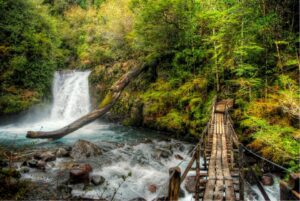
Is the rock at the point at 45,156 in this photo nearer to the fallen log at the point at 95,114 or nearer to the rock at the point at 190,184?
the fallen log at the point at 95,114

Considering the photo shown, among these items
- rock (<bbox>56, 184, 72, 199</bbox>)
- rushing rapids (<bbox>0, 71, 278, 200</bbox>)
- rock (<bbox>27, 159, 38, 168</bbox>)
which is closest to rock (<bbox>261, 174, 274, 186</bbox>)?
rushing rapids (<bbox>0, 71, 278, 200</bbox>)

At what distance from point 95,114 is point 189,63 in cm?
632

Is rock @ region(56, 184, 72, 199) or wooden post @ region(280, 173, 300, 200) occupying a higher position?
wooden post @ region(280, 173, 300, 200)

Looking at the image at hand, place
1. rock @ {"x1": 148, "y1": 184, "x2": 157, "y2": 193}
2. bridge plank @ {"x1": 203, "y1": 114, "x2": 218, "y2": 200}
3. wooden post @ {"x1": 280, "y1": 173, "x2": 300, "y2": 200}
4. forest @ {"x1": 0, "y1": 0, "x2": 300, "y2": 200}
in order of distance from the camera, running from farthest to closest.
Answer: forest @ {"x1": 0, "y1": 0, "x2": 300, "y2": 200}
rock @ {"x1": 148, "y1": 184, "x2": 157, "y2": 193}
bridge plank @ {"x1": 203, "y1": 114, "x2": 218, "y2": 200}
wooden post @ {"x1": 280, "y1": 173, "x2": 300, "y2": 200}

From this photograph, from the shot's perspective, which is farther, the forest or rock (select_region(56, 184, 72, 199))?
the forest

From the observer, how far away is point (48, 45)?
19.3 metres

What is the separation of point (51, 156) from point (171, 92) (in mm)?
7458

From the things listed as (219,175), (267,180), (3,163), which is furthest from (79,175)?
(267,180)

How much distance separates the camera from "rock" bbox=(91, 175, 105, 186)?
8184 millimetres

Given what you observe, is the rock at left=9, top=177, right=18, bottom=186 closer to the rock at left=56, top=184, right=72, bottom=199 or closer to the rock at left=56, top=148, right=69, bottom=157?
the rock at left=56, top=184, right=72, bottom=199

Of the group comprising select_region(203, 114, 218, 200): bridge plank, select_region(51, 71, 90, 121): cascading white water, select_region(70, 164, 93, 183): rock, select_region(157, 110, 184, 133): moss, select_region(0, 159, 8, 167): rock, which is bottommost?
select_region(70, 164, 93, 183): rock

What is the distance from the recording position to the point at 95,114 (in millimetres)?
13234

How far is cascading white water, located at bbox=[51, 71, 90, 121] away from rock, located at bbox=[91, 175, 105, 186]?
1041 centimetres

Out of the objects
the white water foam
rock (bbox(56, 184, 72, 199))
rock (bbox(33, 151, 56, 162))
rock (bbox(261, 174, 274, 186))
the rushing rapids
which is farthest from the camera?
the white water foam
